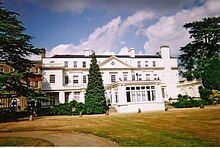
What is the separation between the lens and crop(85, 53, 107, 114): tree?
19.2 metres

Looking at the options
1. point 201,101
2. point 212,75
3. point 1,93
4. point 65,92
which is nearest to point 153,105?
point 201,101

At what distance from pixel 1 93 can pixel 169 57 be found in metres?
19.7

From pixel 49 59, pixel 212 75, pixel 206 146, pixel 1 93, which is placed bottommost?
pixel 206 146

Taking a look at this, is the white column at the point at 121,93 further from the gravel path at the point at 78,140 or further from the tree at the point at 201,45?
the gravel path at the point at 78,140

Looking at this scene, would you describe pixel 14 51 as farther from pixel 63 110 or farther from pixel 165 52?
pixel 165 52

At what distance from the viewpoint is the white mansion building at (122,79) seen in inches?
792

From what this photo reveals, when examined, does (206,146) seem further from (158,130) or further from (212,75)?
(212,75)

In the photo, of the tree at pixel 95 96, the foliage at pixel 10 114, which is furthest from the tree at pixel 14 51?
the tree at pixel 95 96

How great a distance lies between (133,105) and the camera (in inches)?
773

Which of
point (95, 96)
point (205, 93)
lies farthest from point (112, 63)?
point (205, 93)

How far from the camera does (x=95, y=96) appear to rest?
19391 millimetres

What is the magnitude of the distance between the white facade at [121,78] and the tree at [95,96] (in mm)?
1399

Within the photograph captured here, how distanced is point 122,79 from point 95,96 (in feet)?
23.5

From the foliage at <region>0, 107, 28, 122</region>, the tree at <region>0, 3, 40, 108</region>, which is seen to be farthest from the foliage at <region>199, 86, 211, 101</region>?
the foliage at <region>0, 107, 28, 122</region>
